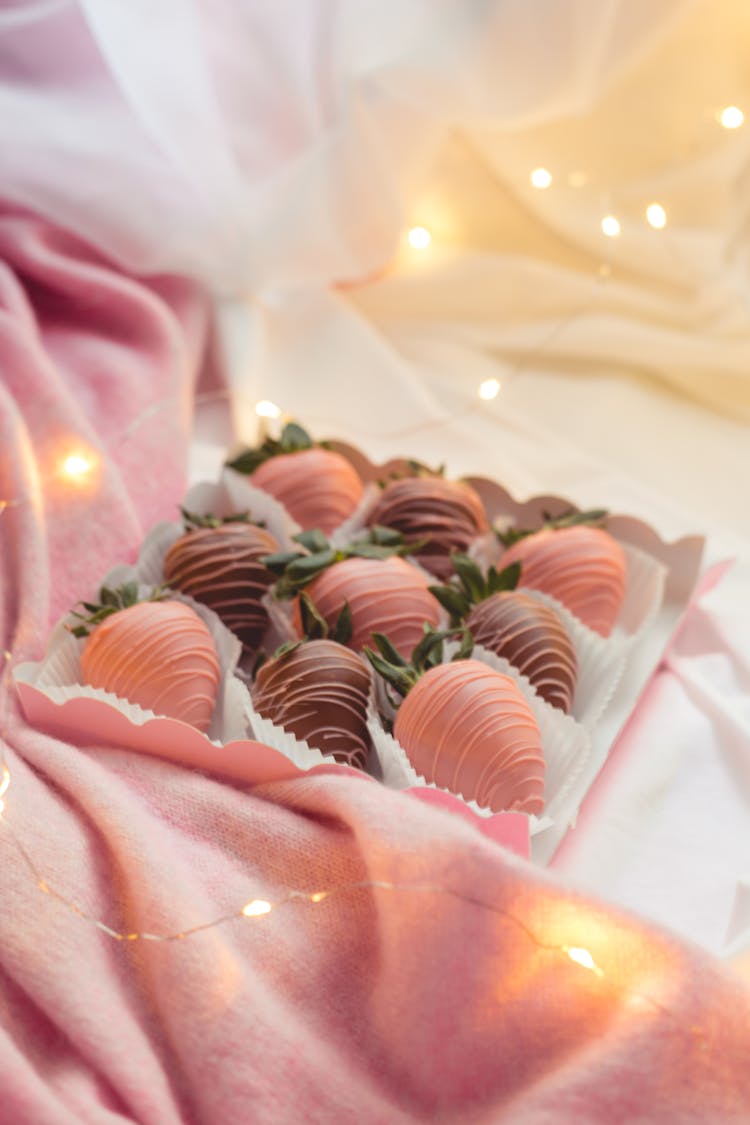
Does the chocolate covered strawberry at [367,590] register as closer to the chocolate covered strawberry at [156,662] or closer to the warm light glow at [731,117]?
the chocolate covered strawberry at [156,662]

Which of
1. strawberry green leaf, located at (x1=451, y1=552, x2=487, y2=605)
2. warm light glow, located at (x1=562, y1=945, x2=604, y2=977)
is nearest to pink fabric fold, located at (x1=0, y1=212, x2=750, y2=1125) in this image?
warm light glow, located at (x1=562, y1=945, x2=604, y2=977)

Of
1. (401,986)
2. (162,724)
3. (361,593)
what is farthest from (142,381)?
(401,986)

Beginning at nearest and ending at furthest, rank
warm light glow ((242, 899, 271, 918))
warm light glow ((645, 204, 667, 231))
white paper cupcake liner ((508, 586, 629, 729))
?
warm light glow ((242, 899, 271, 918)) < white paper cupcake liner ((508, 586, 629, 729)) < warm light glow ((645, 204, 667, 231))

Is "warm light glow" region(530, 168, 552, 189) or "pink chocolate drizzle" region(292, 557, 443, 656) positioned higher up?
"warm light glow" region(530, 168, 552, 189)

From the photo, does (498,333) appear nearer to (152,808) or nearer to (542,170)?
(542,170)

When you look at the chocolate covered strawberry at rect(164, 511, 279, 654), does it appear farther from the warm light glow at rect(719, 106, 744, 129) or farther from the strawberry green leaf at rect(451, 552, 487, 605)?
the warm light glow at rect(719, 106, 744, 129)

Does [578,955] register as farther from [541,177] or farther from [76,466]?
[541,177]

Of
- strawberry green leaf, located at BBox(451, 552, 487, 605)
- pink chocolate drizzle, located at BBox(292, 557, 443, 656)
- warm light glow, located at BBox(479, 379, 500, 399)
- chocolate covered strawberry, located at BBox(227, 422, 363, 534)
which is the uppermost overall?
warm light glow, located at BBox(479, 379, 500, 399)
